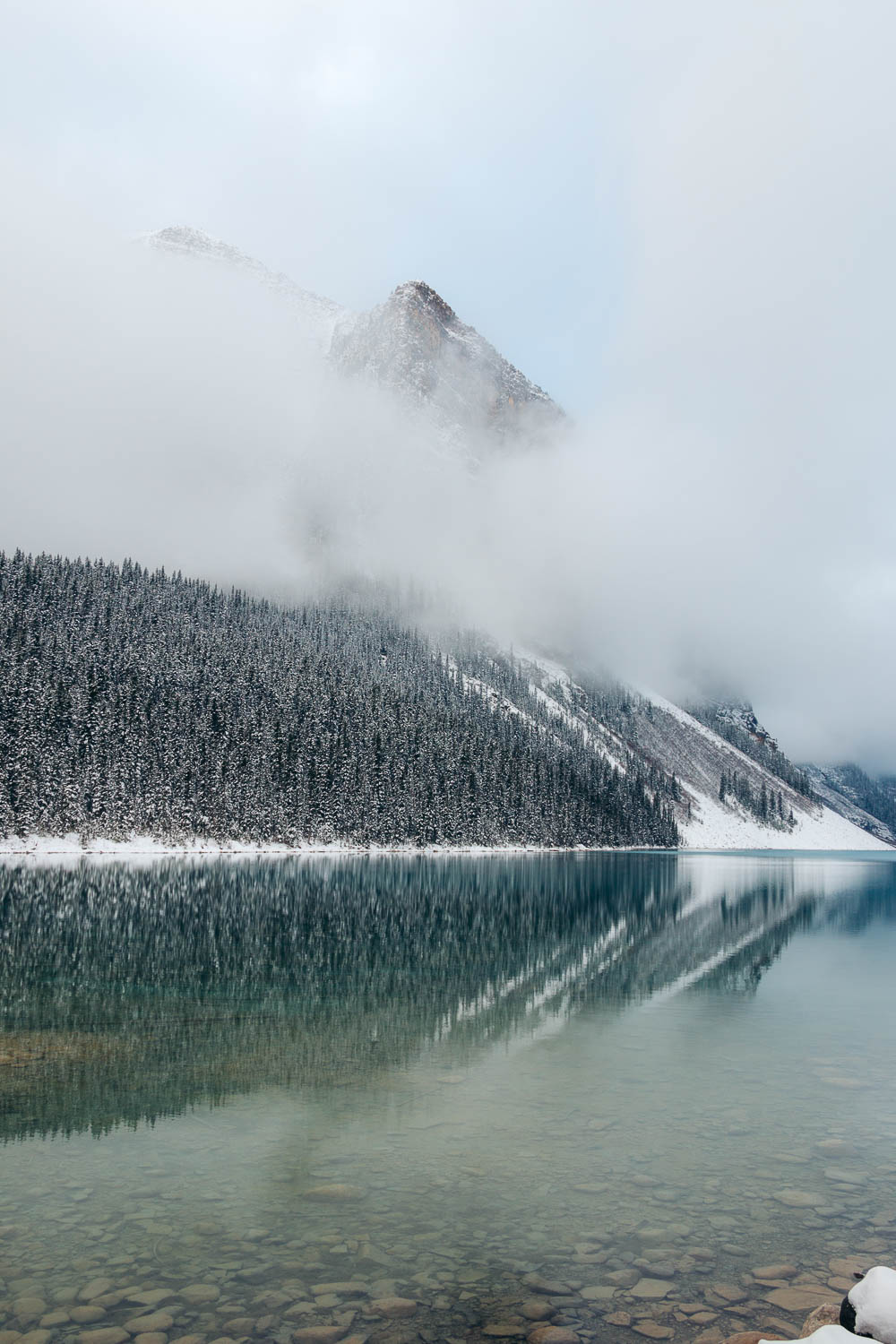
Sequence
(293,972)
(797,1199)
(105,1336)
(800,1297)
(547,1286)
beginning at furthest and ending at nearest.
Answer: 1. (293,972)
2. (797,1199)
3. (547,1286)
4. (800,1297)
5. (105,1336)

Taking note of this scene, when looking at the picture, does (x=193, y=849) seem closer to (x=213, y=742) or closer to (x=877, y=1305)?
(x=213, y=742)

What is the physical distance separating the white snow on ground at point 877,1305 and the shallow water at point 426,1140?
141 centimetres

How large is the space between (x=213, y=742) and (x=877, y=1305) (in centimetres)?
12518

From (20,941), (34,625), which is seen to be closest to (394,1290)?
(20,941)

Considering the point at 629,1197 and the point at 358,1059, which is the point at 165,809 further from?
the point at 629,1197

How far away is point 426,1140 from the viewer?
610 inches

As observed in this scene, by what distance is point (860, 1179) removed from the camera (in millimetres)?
14469

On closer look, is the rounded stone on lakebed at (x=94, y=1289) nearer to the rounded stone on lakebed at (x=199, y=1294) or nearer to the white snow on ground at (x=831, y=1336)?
the rounded stone on lakebed at (x=199, y=1294)

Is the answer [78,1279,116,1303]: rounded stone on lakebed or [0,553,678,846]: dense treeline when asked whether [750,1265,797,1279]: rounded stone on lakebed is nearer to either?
[78,1279,116,1303]: rounded stone on lakebed

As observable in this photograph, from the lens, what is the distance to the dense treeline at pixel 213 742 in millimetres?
107000

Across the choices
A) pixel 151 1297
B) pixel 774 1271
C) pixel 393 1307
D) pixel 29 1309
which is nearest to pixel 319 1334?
pixel 393 1307

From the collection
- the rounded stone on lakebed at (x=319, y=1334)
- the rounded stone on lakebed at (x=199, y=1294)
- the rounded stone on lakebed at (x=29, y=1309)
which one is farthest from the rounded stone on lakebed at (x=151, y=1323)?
the rounded stone on lakebed at (x=319, y=1334)

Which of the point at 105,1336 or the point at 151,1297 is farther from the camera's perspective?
the point at 151,1297

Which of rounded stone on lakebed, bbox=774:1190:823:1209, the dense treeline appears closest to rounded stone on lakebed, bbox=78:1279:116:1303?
rounded stone on lakebed, bbox=774:1190:823:1209
